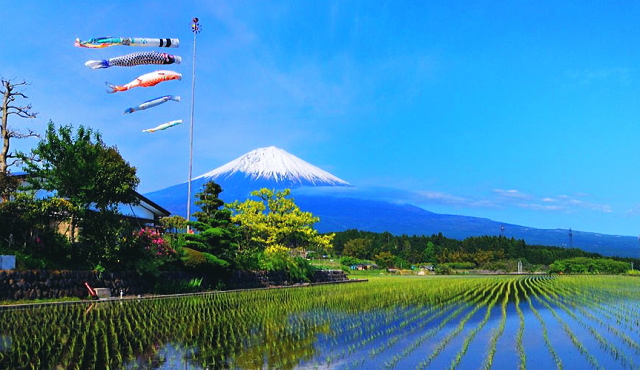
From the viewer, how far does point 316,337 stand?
1160 centimetres

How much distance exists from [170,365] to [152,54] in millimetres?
34943

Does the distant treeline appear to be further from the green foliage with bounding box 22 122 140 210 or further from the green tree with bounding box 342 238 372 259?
the green foliage with bounding box 22 122 140 210

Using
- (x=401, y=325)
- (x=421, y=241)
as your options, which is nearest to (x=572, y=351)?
(x=401, y=325)

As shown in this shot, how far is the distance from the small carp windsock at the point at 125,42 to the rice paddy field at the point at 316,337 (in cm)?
2483

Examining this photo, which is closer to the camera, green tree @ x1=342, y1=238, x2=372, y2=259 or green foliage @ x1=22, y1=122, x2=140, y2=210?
green foliage @ x1=22, y1=122, x2=140, y2=210

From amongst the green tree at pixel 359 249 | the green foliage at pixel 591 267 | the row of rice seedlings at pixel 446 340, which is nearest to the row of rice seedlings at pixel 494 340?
the row of rice seedlings at pixel 446 340

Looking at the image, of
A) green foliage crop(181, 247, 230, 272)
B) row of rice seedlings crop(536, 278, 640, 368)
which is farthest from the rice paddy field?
green foliage crop(181, 247, 230, 272)

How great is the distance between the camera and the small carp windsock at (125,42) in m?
37.6

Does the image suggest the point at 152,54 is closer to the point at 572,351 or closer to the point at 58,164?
the point at 58,164

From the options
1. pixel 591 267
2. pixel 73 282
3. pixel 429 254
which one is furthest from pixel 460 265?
pixel 73 282

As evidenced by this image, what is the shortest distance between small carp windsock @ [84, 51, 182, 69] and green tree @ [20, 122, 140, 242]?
16079mm

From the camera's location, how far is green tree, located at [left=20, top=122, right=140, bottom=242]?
75.0 feet

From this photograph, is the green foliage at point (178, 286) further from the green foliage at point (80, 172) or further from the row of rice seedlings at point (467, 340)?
the row of rice seedlings at point (467, 340)

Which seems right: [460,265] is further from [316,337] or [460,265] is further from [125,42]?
[316,337]
